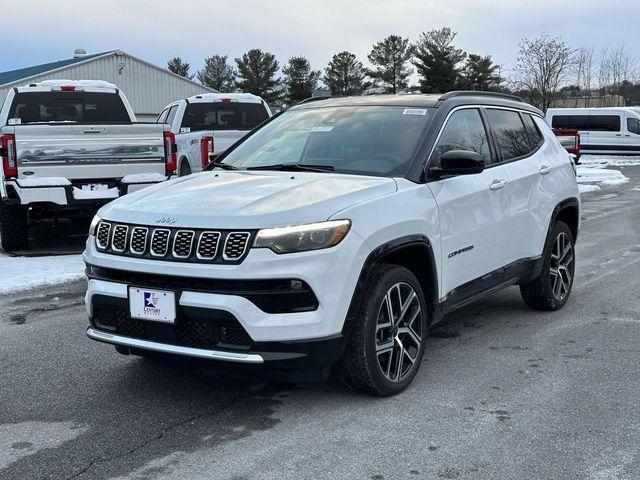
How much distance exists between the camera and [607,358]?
498 centimetres

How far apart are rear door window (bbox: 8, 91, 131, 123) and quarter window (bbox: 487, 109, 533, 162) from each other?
711 centimetres

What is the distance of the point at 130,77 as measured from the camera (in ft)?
129

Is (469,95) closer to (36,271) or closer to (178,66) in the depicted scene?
(36,271)

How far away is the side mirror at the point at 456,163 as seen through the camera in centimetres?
446

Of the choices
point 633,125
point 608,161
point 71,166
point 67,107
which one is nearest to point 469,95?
point 71,166

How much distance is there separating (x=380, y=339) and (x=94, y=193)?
5.64 m

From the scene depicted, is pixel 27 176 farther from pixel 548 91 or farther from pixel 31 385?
pixel 548 91

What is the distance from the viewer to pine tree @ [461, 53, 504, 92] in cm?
5888

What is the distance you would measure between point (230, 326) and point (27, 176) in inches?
225

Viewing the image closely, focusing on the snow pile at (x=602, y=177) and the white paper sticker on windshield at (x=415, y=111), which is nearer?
the white paper sticker on windshield at (x=415, y=111)

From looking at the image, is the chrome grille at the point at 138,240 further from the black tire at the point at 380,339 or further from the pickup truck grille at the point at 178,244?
the black tire at the point at 380,339

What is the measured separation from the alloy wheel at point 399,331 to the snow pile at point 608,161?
90.2 feet

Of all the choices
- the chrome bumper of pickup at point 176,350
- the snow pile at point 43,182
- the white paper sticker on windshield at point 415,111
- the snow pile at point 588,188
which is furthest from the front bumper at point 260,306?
the snow pile at point 588,188

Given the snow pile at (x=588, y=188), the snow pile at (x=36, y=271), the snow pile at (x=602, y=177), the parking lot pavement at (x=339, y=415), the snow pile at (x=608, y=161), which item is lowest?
the parking lot pavement at (x=339, y=415)
